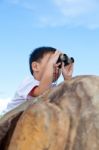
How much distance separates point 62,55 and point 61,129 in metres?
1.45

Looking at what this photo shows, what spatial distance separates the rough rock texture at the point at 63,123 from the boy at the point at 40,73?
110 cm

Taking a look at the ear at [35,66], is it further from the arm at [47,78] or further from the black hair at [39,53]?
the arm at [47,78]

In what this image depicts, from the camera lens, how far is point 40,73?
3.47 metres

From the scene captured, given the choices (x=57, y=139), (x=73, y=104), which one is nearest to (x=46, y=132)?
(x=57, y=139)

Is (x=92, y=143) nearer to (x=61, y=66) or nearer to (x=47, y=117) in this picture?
(x=47, y=117)

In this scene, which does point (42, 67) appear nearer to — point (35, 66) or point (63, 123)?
point (35, 66)

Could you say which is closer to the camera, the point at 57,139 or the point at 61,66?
the point at 57,139

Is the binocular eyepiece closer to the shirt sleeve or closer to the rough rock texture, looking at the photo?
the shirt sleeve

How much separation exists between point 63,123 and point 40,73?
6.14ft

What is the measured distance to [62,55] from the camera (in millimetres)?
3010

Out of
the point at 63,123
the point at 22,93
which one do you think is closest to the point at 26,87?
the point at 22,93

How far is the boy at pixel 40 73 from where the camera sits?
115 inches

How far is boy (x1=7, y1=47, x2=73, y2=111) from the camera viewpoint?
2.91 meters

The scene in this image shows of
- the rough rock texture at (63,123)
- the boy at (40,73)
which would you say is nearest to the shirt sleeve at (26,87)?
the boy at (40,73)
